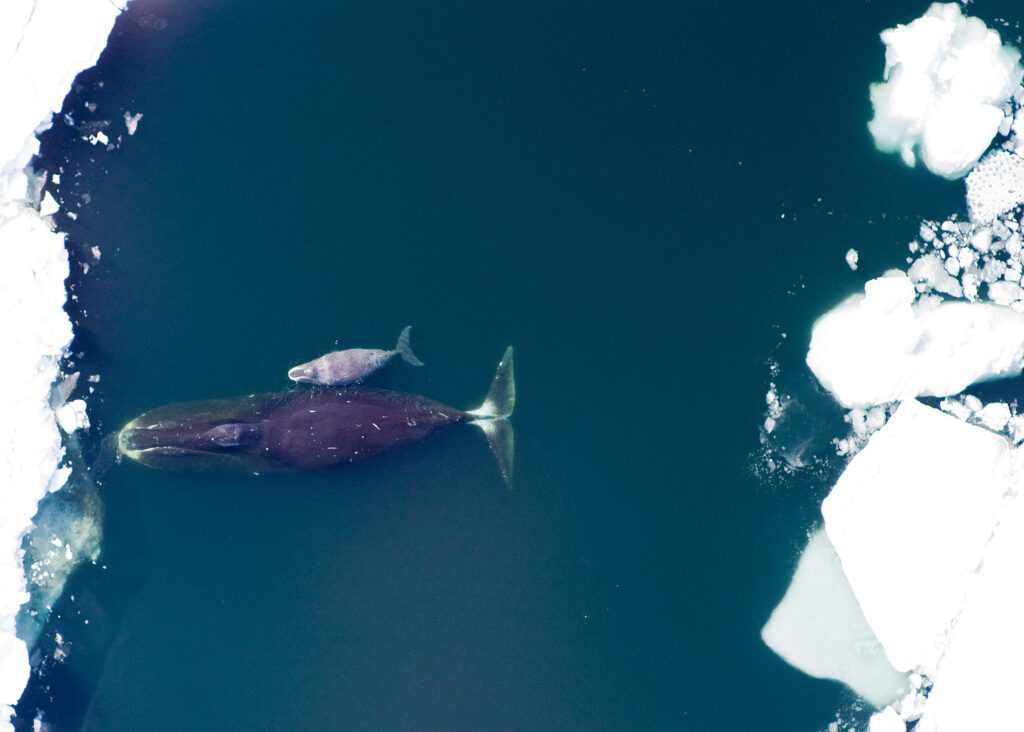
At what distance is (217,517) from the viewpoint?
5383 millimetres

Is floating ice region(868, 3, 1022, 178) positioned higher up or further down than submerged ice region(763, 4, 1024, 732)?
higher up

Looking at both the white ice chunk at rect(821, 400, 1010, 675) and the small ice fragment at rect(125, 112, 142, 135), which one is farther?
the small ice fragment at rect(125, 112, 142, 135)

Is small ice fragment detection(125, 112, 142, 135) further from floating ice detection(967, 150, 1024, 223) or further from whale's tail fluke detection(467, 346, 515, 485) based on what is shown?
floating ice detection(967, 150, 1024, 223)

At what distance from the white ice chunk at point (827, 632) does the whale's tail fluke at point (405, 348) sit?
3.44 m

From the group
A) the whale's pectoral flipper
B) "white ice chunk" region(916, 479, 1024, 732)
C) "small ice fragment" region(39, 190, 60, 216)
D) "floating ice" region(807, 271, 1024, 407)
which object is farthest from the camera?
"small ice fragment" region(39, 190, 60, 216)

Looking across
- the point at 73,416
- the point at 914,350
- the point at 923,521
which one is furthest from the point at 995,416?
the point at 73,416

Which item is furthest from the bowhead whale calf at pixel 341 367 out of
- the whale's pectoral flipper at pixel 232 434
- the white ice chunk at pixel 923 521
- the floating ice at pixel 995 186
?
the floating ice at pixel 995 186

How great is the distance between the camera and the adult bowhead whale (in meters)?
5.00

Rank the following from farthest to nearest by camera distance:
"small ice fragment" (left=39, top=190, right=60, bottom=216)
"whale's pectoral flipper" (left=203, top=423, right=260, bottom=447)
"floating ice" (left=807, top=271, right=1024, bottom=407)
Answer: "small ice fragment" (left=39, top=190, right=60, bottom=216)
"floating ice" (left=807, top=271, right=1024, bottom=407)
"whale's pectoral flipper" (left=203, top=423, right=260, bottom=447)

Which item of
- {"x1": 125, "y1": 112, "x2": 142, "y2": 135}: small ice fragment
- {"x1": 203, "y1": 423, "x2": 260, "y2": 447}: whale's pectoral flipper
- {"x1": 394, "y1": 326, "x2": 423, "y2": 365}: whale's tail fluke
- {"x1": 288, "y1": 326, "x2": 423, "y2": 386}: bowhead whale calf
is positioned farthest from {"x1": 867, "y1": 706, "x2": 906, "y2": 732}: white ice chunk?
{"x1": 125, "y1": 112, "x2": 142, "y2": 135}: small ice fragment

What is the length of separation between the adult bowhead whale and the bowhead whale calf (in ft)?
0.27

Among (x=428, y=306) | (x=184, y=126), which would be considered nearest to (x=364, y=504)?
(x=428, y=306)

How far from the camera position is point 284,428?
5.01 metres

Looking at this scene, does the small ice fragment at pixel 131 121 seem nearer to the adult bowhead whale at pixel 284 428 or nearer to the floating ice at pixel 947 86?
the adult bowhead whale at pixel 284 428
